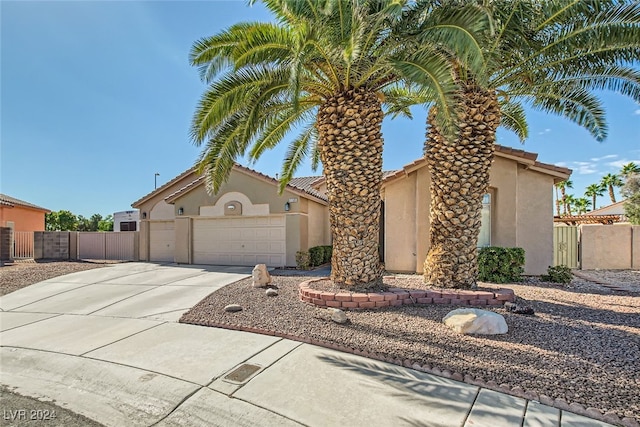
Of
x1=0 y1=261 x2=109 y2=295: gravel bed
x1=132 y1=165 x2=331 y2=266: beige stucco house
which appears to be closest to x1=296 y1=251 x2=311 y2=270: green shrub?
x1=132 y1=165 x2=331 y2=266: beige stucco house

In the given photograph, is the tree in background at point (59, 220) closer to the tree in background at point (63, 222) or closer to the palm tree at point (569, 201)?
the tree in background at point (63, 222)

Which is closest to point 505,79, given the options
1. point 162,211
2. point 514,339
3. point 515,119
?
point 515,119

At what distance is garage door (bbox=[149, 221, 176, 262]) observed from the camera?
19.9m

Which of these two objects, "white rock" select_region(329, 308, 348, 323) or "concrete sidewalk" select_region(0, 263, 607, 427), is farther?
"white rock" select_region(329, 308, 348, 323)

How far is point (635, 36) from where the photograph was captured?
709cm

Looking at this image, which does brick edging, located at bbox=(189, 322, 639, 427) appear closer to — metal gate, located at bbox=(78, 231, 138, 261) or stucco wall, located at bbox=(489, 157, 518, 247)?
stucco wall, located at bbox=(489, 157, 518, 247)

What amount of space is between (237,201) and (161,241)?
644cm

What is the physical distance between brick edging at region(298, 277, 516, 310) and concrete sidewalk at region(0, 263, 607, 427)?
6.92 feet

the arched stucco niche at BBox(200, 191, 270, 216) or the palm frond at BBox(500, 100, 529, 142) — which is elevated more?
the palm frond at BBox(500, 100, 529, 142)

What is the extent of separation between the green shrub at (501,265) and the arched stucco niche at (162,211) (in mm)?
16656

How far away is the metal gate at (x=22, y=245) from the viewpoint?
21.3 m

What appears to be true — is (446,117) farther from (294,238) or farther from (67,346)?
(294,238)

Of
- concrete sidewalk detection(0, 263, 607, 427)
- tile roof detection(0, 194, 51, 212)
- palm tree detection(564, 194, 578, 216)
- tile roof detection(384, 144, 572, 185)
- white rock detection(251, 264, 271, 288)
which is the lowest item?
concrete sidewalk detection(0, 263, 607, 427)

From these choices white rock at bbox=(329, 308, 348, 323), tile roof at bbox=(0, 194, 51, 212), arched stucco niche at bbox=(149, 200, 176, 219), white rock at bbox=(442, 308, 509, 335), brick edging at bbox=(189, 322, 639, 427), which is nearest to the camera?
brick edging at bbox=(189, 322, 639, 427)
